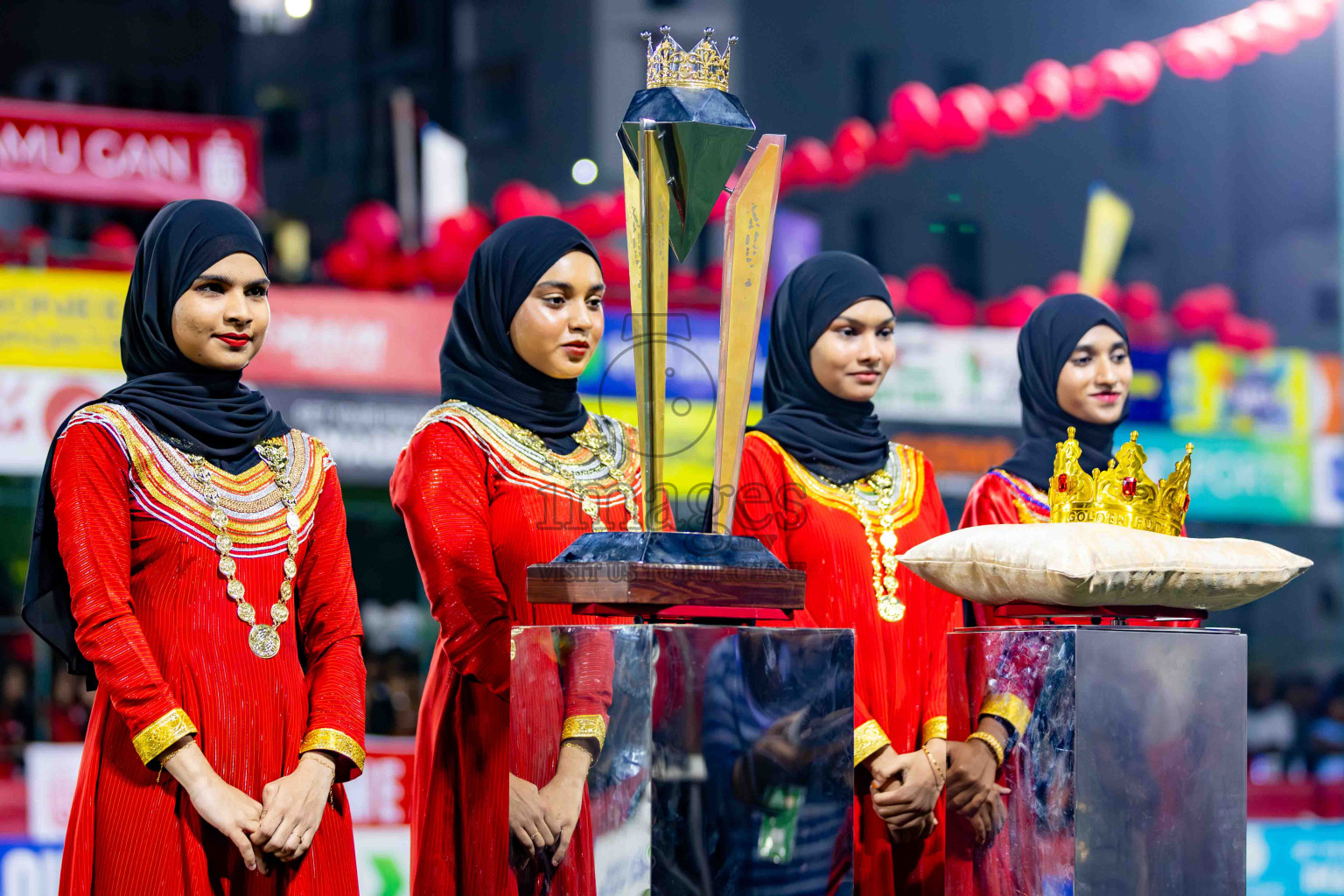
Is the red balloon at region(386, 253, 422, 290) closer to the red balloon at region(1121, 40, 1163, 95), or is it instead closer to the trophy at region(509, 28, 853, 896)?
the red balloon at region(1121, 40, 1163, 95)

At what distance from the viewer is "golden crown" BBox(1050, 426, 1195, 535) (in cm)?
241

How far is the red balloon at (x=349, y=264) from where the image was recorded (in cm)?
749

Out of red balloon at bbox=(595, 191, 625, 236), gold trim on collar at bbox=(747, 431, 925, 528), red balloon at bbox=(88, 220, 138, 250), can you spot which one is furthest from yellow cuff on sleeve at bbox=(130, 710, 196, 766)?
red balloon at bbox=(595, 191, 625, 236)

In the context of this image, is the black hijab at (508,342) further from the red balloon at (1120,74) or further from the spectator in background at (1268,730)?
the spectator in background at (1268,730)

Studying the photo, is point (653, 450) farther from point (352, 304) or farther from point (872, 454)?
point (352, 304)

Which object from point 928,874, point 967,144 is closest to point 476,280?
point 928,874

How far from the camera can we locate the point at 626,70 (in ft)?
42.4

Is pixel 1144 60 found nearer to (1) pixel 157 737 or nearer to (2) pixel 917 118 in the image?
(2) pixel 917 118

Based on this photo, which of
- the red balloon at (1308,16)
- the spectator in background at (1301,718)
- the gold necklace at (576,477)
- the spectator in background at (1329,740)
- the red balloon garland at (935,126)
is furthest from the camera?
the spectator in background at (1301,718)

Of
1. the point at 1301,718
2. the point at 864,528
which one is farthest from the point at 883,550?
the point at 1301,718

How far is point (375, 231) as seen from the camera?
24.8 feet

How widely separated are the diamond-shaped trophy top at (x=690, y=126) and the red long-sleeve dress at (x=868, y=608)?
2.49ft

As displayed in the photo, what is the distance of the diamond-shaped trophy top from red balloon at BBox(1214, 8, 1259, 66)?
20.5 feet

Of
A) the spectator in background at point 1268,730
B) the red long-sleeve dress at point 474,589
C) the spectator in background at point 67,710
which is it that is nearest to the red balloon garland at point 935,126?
the spectator in background at point 67,710
